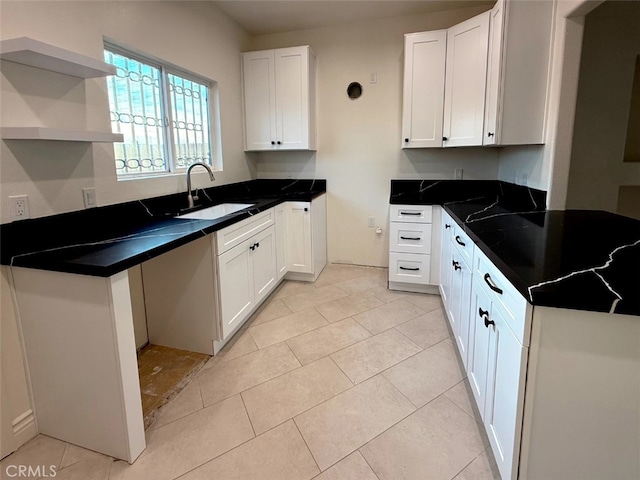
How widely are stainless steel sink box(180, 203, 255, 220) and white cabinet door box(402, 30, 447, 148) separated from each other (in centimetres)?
167

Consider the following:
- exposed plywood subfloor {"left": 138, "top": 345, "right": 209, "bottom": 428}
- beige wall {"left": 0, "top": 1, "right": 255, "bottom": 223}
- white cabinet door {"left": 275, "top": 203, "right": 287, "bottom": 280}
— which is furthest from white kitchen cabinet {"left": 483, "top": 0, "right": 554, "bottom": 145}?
exposed plywood subfloor {"left": 138, "top": 345, "right": 209, "bottom": 428}

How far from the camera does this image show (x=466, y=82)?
9.52ft

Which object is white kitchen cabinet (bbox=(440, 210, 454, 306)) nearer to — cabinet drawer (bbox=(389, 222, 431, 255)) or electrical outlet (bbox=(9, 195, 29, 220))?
cabinet drawer (bbox=(389, 222, 431, 255))

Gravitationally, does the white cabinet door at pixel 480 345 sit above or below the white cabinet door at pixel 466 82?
below

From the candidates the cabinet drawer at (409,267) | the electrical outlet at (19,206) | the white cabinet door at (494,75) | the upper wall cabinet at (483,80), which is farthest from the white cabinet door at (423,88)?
the electrical outlet at (19,206)

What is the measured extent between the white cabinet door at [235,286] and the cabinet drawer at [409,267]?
1.35 meters

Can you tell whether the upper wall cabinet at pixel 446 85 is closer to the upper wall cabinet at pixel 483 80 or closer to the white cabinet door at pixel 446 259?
the upper wall cabinet at pixel 483 80

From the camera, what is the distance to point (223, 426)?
1.66 meters

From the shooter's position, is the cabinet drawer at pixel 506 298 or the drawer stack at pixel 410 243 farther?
the drawer stack at pixel 410 243

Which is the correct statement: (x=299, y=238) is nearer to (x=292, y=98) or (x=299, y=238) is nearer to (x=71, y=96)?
(x=292, y=98)

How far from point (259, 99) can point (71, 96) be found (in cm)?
203

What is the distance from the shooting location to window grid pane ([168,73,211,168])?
276cm

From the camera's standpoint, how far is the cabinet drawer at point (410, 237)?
3.12 metres

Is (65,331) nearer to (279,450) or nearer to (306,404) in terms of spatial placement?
(279,450)
